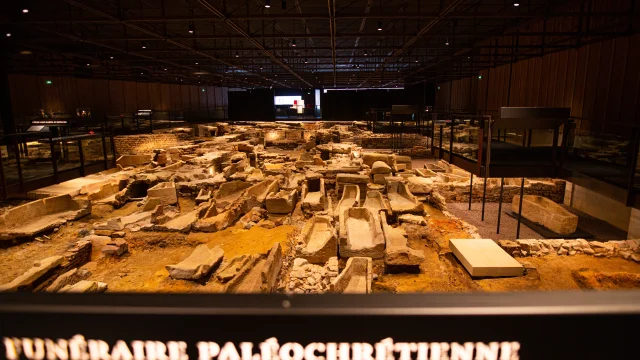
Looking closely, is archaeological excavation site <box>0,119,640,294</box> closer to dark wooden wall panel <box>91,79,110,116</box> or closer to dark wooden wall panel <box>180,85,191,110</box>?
dark wooden wall panel <box>91,79,110,116</box>

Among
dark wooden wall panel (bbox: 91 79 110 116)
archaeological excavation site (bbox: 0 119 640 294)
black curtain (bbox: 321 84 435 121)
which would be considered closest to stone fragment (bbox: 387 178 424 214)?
archaeological excavation site (bbox: 0 119 640 294)

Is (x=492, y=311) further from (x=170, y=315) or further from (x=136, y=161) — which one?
(x=136, y=161)

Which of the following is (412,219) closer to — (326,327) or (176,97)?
(326,327)

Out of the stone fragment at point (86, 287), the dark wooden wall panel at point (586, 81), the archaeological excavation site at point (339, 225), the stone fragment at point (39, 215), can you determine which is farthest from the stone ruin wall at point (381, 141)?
the stone fragment at point (86, 287)

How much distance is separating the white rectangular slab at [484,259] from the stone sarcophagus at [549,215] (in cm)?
362

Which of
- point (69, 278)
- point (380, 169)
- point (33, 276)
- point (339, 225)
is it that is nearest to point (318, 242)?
point (339, 225)

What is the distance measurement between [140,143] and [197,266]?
1730cm

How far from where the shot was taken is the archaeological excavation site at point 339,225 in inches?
45.7

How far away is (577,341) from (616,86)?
14920mm

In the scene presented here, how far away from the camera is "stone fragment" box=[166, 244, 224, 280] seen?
24.1 ft

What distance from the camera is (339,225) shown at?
8.98 meters

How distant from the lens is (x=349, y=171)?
14.4 meters

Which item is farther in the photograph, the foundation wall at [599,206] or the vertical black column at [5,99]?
the vertical black column at [5,99]

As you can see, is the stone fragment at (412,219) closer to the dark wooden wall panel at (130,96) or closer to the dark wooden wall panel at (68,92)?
the dark wooden wall panel at (68,92)
